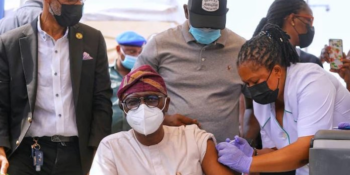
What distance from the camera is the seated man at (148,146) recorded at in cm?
318

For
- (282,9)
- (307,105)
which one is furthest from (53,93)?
(282,9)

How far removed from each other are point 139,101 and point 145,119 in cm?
10

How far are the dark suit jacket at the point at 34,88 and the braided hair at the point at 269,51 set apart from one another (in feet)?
2.89

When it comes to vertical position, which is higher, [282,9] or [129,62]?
[282,9]

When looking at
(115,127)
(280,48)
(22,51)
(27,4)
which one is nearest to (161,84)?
(280,48)

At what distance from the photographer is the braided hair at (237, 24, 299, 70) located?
315cm

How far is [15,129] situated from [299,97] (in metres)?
1.45

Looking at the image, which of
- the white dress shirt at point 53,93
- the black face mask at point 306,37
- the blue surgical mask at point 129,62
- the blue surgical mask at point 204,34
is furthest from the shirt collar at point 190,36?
the blue surgical mask at point 129,62

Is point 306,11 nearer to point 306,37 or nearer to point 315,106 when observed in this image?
point 306,37

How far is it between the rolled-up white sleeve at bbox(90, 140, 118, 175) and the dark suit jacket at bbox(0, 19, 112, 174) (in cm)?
41

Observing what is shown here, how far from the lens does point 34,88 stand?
351 centimetres

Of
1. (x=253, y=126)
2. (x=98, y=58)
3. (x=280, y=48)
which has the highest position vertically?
(x=280, y=48)

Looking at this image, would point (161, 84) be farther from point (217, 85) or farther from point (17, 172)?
point (17, 172)

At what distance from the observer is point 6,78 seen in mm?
3562
